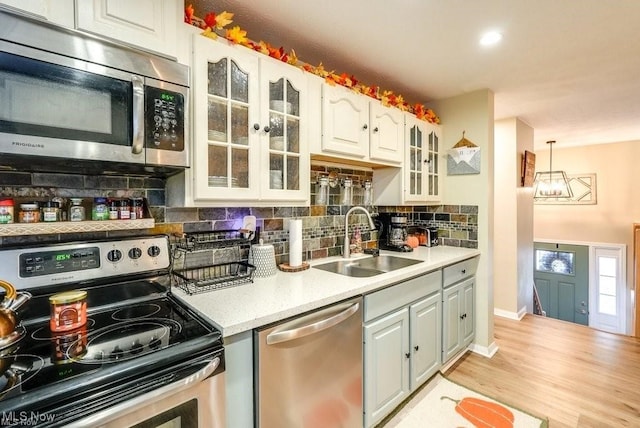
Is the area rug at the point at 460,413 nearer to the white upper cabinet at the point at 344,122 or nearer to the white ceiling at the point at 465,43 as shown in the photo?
the white upper cabinet at the point at 344,122

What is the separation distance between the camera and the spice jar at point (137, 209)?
132 centimetres

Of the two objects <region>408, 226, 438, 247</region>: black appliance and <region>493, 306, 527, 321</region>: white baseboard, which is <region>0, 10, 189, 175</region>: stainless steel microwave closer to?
<region>408, 226, 438, 247</region>: black appliance

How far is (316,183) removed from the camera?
7.06 ft

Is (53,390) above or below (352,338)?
above

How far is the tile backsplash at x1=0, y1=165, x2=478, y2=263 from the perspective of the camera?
1192mm

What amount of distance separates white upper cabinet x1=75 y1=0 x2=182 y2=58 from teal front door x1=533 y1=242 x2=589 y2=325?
657 centimetres

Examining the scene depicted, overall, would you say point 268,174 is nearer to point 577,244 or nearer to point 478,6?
point 478,6

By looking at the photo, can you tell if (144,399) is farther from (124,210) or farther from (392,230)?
(392,230)

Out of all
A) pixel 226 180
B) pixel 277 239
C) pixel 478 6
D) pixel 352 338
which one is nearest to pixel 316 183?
pixel 277 239

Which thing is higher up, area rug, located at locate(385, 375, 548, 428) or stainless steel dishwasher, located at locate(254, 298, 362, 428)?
stainless steel dishwasher, located at locate(254, 298, 362, 428)

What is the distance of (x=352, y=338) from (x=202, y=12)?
6.04ft

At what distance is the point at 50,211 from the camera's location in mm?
1134

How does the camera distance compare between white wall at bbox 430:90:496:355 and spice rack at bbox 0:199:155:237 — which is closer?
spice rack at bbox 0:199:155:237
